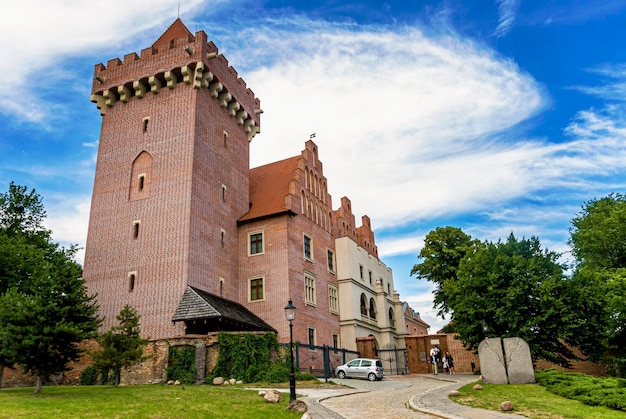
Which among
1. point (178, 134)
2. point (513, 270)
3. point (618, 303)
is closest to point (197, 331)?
point (178, 134)

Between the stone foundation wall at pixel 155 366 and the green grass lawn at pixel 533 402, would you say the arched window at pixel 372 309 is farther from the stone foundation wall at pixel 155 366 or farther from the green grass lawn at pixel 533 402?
the green grass lawn at pixel 533 402

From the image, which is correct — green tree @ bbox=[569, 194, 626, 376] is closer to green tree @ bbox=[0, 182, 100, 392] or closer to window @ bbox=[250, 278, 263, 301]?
window @ bbox=[250, 278, 263, 301]

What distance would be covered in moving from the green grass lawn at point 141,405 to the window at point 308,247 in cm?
1733

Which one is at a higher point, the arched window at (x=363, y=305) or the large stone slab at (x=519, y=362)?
the arched window at (x=363, y=305)

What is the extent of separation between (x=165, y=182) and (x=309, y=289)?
468 inches

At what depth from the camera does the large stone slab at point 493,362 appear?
1955cm

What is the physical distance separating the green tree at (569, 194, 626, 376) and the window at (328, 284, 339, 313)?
53.8 feet

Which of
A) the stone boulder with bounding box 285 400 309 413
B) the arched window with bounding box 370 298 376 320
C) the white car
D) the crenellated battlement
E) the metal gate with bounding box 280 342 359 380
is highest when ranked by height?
the crenellated battlement

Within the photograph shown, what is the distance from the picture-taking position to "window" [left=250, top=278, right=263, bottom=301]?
3203cm

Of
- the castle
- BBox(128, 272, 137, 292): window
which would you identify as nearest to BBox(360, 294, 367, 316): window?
the castle

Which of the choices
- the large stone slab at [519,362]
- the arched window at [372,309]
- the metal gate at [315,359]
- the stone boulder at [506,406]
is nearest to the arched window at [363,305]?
the arched window at [372,309]

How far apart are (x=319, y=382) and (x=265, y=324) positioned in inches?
278

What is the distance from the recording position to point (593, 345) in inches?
875

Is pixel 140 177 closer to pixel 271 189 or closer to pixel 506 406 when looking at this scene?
pixel 271 189
